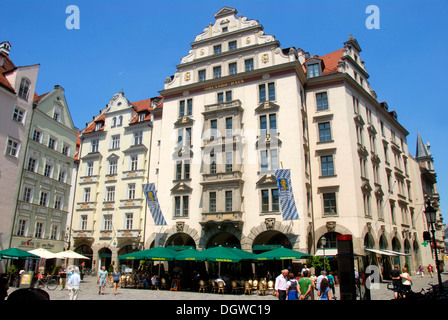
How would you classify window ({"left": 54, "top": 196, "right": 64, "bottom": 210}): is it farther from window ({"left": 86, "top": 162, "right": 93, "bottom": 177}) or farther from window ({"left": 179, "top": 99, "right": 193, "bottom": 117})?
window ({"left": 179, "top": 99, "right": 193, "bottom": 117})

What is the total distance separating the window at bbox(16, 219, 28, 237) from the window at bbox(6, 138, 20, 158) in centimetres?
671

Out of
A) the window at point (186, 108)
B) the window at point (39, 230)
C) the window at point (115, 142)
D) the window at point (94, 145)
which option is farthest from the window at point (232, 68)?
the window at point (39, 230)

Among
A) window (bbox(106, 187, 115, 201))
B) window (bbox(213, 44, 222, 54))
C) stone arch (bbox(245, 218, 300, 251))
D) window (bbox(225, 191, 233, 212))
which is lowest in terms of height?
stone arch (bbox(245, 218, 300, 251))

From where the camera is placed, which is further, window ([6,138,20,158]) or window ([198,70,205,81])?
window ([198,70,205,81])

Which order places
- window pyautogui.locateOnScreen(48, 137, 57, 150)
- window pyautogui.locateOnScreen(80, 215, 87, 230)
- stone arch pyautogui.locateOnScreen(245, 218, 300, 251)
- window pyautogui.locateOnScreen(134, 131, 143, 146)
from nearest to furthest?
stone arch pyautogui.locateOnScreen(245, 218, 300, 251) < window pyautogui.locateOnScreen(48, 137, 57, 150) < window pyautogui.locateOnScreen(80, 215, 87, 230) < window pyautogui.locateOnScreen(134, 131, 143, 146)

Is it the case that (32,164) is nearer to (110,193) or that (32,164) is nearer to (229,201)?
(110,193)

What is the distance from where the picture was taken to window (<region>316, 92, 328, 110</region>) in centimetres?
3716

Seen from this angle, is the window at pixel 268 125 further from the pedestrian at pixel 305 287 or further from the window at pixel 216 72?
the pedestrian at pixel 305 287

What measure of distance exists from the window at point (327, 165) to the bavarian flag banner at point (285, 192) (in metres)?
6.15

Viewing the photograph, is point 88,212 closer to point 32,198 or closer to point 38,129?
point 32,198

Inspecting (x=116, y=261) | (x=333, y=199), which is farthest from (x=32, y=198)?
(x=333, y=199)

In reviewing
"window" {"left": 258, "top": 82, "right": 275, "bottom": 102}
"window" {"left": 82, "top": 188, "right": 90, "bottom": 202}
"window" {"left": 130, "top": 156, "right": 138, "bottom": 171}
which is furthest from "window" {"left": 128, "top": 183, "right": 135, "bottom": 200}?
"window" {"left": 258, "top": 82, "right": 275, "bottom": 102}

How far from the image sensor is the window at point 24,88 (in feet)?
119

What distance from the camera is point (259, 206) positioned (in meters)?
33.3
